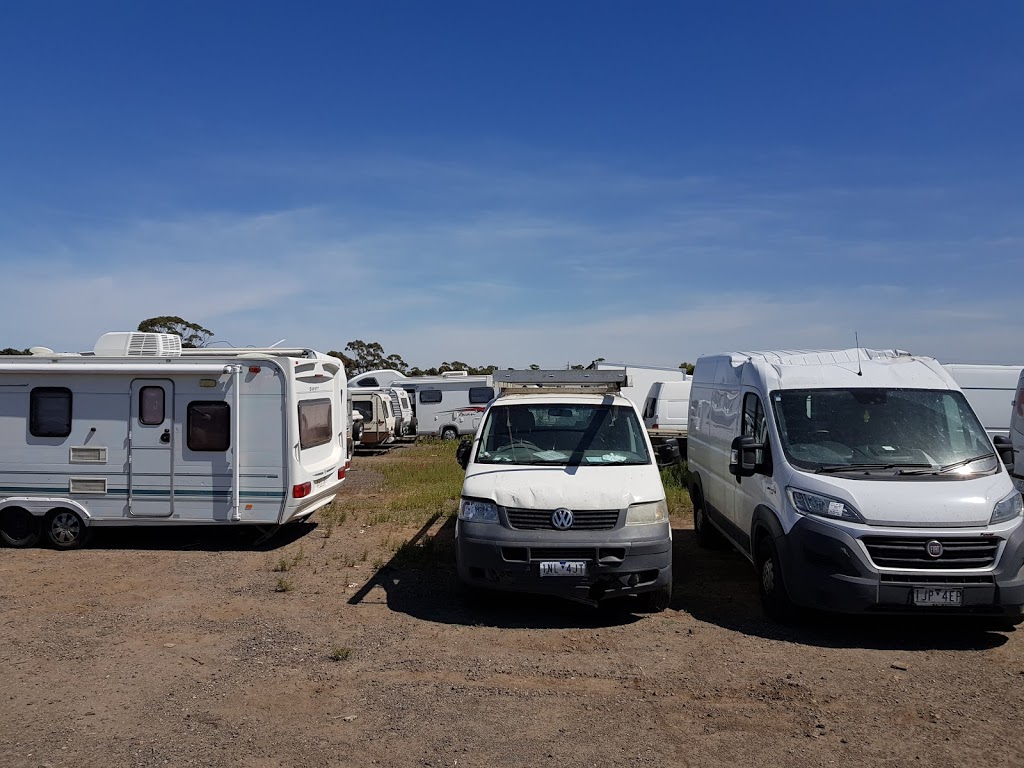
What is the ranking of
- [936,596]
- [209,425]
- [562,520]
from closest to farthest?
1. [936,596]
2. [562,520]
3. [209,425]

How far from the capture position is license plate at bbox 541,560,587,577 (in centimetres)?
676

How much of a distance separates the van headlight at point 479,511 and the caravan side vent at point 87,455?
17.6 ft

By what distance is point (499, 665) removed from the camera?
19.4 feet

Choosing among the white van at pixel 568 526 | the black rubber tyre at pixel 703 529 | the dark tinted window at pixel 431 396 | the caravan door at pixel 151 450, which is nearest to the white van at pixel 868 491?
the white van at pixel 568 526

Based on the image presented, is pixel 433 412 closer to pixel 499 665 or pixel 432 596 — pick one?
pixel 432 596

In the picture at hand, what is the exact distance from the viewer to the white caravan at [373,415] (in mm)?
24234

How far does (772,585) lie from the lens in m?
6.88

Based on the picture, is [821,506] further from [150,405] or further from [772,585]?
[150,405]

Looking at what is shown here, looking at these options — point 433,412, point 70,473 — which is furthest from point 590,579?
point 433,412

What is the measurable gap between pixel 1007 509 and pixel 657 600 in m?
2.82

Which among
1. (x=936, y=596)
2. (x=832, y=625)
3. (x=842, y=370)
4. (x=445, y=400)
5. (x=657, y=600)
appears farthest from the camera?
(x=445, y=400)

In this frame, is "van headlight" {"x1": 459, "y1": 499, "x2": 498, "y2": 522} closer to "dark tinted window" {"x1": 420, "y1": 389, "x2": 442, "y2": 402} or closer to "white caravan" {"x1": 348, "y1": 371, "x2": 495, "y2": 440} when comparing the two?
"white caravan" {"x1": 348, "y1": 371, "x2": 495, "y2": 440}

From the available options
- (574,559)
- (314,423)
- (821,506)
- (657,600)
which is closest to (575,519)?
(574,559)

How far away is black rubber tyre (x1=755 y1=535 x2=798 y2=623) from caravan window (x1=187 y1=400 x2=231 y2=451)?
6.24 meters
